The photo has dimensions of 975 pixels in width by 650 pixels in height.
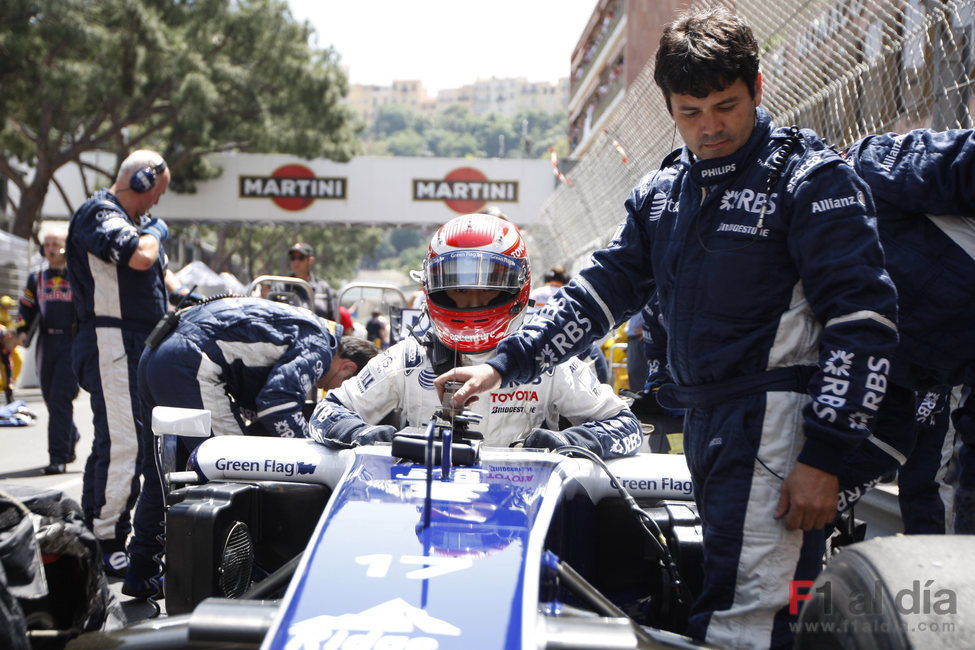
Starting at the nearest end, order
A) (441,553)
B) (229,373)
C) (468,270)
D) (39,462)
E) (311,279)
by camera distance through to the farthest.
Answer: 1. (441,553)
2. (468,270)
3. (229,373)
4. (39,462)
5. (311,279)

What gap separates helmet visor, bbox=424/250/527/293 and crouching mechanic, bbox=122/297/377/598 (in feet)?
3.65

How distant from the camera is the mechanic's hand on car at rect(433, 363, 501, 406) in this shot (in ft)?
7.61

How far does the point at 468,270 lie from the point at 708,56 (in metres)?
1.26

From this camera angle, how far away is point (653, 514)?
2559mm

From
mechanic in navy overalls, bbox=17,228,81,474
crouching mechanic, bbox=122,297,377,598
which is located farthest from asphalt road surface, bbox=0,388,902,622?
crouching mechanic, bbox=122,297,377,598

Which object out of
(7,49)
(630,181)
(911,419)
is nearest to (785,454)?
(911,419)

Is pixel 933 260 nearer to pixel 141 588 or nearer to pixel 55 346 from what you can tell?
pixel 141 588

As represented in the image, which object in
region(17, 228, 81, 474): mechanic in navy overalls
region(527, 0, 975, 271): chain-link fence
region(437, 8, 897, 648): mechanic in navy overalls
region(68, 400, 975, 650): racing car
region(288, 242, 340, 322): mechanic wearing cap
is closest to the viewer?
region(68, 400, 975, 650): racing car

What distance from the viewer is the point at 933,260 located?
96.6 inches

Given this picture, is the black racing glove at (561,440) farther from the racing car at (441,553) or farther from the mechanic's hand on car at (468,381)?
the mechanic's hand on car at (468,381)

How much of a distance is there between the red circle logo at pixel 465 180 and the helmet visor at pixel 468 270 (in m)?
24.8

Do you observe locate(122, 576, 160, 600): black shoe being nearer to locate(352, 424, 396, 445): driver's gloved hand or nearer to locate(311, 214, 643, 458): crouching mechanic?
locate(311, 214, 643, 458): crouching mechanic

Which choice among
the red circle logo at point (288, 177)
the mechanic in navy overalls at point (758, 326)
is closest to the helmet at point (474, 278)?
the mechanic in navy overalls at point (758, 326)

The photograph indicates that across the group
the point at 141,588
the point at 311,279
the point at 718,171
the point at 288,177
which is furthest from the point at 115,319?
the point at 288,177
